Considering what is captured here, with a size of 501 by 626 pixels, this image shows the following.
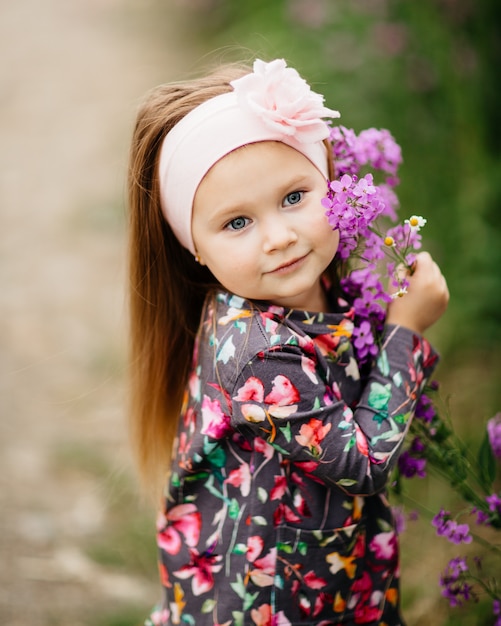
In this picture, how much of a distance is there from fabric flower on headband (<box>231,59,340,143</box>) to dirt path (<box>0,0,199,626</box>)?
24.1 inches

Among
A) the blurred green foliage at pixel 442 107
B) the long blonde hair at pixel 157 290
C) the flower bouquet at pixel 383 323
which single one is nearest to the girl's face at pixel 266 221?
the flower bouquet at pixel 383 323

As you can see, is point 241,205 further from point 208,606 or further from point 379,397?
point 208,606

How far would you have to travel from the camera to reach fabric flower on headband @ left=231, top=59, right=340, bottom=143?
1.48 meters

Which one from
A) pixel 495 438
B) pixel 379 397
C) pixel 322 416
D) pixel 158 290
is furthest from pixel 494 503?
pixel 158 290


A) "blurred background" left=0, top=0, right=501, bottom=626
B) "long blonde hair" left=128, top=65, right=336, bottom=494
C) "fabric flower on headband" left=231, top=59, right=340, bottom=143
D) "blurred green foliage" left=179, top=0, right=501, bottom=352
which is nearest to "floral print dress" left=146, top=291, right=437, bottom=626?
"long blonde hair" left=128, top=65, right=336, bottom=494

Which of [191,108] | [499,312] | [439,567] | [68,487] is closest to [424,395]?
[191,108]

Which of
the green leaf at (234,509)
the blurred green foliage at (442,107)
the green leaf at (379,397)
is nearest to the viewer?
the green leaf at (379,397)

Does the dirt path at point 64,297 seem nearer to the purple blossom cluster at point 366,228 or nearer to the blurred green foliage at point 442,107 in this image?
the purple blossom cluster at point 366,228

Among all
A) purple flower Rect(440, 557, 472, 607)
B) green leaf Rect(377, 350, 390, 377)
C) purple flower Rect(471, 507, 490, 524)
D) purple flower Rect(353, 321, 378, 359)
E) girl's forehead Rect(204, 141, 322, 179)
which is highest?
girl's forehead Rect(204, 141, 322, 179)

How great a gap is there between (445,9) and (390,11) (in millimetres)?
1160

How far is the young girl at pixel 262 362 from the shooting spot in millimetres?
1521

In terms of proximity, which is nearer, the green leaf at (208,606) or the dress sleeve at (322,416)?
the dress sleeve at (322,416)

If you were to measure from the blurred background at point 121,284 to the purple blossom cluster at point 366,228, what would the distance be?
1.10 ft

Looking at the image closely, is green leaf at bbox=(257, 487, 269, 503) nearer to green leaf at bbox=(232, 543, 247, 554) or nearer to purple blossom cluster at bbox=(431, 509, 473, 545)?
green leaf at bbox=(232, 543, 247, 554)
